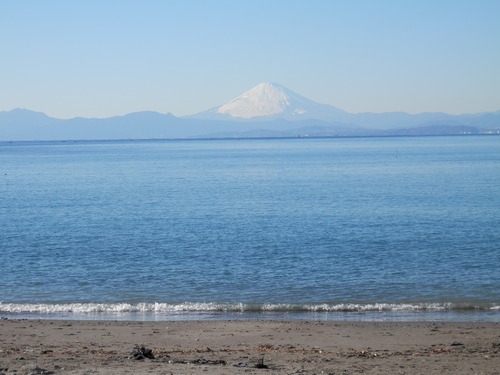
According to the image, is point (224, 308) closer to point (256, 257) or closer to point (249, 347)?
point (249, 347)

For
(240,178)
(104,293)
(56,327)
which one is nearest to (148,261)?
(104,293)

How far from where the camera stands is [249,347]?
49.4ft

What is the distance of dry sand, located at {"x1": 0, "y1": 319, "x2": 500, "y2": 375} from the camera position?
40.0 ft

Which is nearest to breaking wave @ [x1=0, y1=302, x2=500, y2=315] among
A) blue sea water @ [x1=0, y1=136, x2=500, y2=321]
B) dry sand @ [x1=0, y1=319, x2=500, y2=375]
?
blue sea water @ [x1=0, y1=136, x2=500, y2=321]

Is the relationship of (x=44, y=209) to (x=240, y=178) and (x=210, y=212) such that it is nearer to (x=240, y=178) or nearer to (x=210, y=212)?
(x=210, y=212)

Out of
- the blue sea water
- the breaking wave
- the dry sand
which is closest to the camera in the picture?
the dry sand

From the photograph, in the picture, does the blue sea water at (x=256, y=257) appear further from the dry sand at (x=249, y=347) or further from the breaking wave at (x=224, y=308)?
the dry sand at (x=249, y=347)

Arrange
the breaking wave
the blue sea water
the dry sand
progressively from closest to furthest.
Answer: the dry sand, the breaking wave, the blue sea water

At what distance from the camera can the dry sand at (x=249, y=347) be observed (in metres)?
12.2

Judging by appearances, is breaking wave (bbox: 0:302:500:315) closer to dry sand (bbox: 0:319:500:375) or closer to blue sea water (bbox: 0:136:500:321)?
blue sea water (bbox: 0:136:500:321)

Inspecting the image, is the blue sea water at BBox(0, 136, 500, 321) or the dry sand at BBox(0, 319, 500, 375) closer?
the dry sand at BBox(0, 319, 500, 375)

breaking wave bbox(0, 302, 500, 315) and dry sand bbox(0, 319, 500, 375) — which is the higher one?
dry sand bbox(0, 319, 500, 375)

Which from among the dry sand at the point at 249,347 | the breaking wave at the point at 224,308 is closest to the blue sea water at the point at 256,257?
the breaking wave at the point at 224,308

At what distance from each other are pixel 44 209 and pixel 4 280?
77.6 feet
